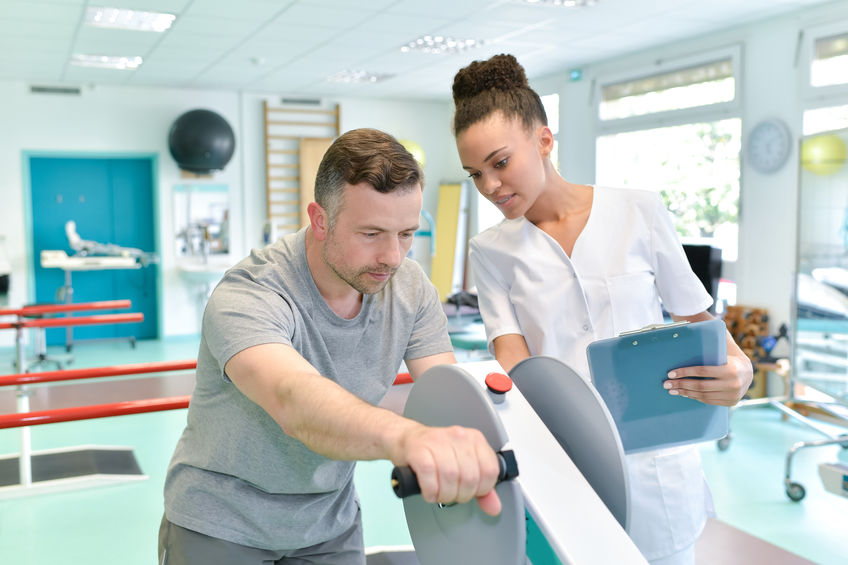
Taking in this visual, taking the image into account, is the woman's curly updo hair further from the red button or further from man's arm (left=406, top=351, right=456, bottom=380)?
the red button

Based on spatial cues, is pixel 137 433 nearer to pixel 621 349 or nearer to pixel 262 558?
pixel 262 558

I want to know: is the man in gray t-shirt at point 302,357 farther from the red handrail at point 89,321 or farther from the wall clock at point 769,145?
the wall clock at point 769,145

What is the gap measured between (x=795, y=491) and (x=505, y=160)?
350 centimetres

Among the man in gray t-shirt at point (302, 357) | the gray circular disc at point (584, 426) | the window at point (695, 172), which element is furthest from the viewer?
the window at point (695, 172)

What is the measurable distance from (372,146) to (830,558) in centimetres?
319

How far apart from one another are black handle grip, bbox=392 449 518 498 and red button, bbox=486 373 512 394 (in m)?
0.13

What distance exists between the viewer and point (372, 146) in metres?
1.27

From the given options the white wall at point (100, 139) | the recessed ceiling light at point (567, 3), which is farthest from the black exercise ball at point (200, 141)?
the recessed ceiling light at point (567, 3)

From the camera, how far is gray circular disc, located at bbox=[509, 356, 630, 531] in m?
1.03

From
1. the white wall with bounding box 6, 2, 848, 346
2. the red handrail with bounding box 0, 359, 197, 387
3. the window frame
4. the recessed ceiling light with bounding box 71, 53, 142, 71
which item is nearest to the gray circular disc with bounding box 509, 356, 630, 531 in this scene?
the red handrail with bounding box 0, 359, 197, 387

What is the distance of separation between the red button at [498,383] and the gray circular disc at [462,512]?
3 cm

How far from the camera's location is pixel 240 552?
1.41 meters

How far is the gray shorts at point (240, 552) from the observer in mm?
1393

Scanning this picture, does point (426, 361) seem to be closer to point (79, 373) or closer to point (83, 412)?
point (83, 412)
